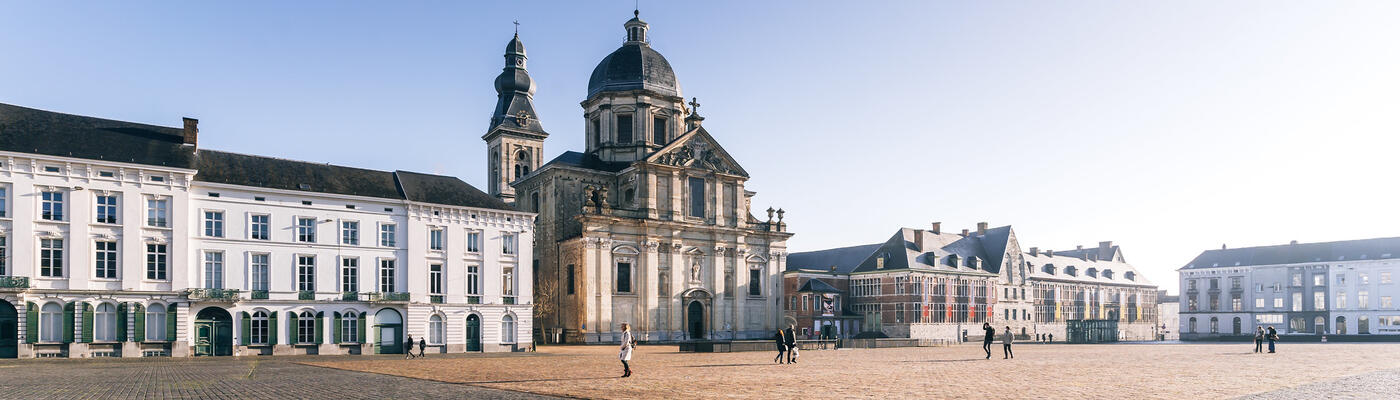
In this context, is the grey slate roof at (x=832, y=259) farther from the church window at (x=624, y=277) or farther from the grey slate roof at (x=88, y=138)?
the grey slate roof at (x=88, y=138)

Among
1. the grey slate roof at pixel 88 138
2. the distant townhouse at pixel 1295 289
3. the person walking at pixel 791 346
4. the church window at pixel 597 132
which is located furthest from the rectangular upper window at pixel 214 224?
the distant townhouse at pixel 1295 289

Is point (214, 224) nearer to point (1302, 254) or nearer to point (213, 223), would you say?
point (213, 223)

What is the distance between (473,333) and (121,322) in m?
16.1

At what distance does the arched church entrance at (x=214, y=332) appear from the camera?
42.8 meters

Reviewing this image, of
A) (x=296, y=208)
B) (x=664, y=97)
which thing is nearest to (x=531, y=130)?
(x=664, y=97)

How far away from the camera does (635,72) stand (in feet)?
246

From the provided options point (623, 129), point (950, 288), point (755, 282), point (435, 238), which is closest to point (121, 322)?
point (435, 238)

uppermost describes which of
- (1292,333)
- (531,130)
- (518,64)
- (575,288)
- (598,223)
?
(518,64)

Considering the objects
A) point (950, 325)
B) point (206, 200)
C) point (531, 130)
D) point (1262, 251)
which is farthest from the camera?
point (1262, 251)

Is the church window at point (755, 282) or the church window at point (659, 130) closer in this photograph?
the church window at point (755, 282)

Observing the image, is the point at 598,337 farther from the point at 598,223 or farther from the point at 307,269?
the point at 307,269

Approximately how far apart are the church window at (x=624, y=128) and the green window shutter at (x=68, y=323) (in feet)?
136

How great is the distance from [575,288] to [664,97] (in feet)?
58.5

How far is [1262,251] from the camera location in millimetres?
104312
